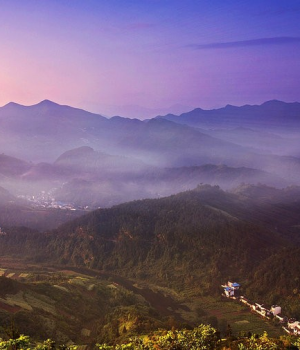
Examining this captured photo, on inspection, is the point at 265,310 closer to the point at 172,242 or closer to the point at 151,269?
the point at 151,269

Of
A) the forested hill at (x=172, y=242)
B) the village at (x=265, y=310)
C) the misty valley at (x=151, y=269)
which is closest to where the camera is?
the misty valley at (x=151, y=269)

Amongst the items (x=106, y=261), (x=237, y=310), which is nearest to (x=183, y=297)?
(x=237, y=310)

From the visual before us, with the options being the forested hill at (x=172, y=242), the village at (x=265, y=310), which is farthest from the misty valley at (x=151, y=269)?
the village at (x=265, y=310)

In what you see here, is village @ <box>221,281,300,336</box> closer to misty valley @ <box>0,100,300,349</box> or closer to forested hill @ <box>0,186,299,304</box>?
misty valley @ <box>0,100,300,349</box>

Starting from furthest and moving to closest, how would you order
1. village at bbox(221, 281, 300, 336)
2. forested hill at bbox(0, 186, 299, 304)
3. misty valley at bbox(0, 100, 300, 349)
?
forested hill at bbox(0, 186, 299, 304) → village at bbox(221, 281, 300, 336) → misty valley at bbox(0, 100, 300, 349)

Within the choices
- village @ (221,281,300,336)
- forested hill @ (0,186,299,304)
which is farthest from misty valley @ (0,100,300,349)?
village @ (221,281,300,336)

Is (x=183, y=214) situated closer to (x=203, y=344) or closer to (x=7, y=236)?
(x=7, y=236)

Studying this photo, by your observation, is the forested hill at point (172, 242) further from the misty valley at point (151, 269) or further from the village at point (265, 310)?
the village at point (265, 310)
